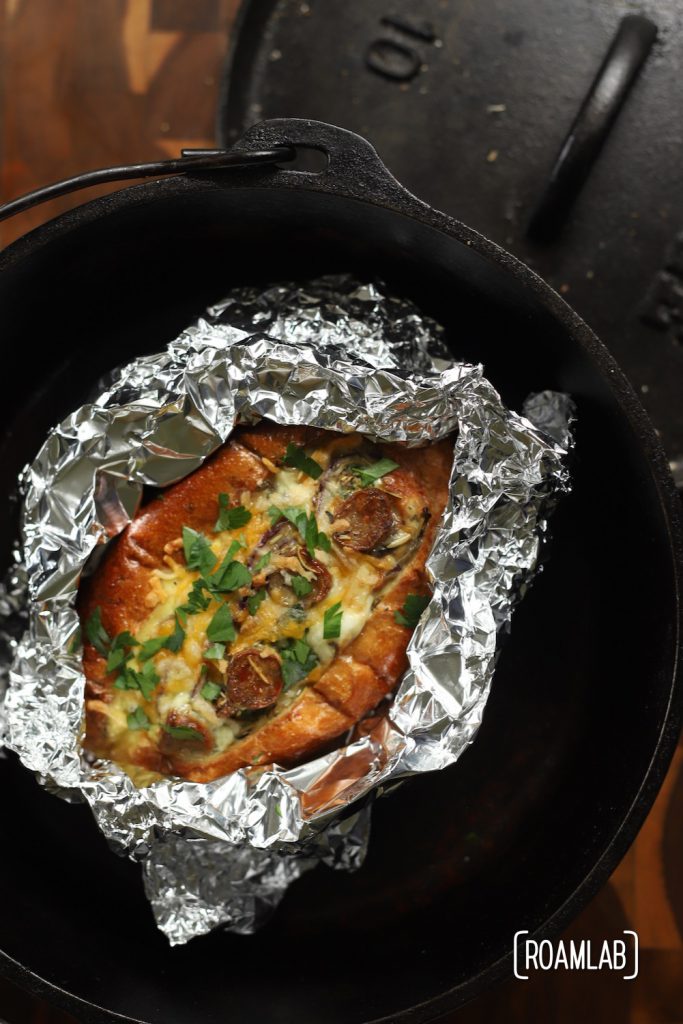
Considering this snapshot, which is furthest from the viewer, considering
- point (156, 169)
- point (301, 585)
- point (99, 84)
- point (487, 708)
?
point (99, 84)

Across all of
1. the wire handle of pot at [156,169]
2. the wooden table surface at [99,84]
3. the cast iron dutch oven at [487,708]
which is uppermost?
the wooden table surface at [99,84]

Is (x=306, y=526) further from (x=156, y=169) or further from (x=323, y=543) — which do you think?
(x=156, y=169)

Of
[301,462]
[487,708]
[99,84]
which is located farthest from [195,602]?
[99,84]

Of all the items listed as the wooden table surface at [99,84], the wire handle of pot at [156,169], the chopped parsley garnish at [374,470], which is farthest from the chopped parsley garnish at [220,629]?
the wooden table surface at [99,84]

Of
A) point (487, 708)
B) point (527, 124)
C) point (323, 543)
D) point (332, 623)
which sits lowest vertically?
point (487, 708)

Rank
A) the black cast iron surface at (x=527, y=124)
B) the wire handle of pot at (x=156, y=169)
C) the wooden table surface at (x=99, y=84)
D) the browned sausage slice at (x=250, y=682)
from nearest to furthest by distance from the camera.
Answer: the wire handle of pot at (x=156, y=169)
the browned sausage slice at (x=250, y=682)
the black cast iron surface at (x=527, y=124)
the wooden table surface at (x=99, y=84)

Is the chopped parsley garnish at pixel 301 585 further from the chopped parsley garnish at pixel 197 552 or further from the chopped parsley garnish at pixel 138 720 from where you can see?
the chopped parsley garnish at pixel 138 720
